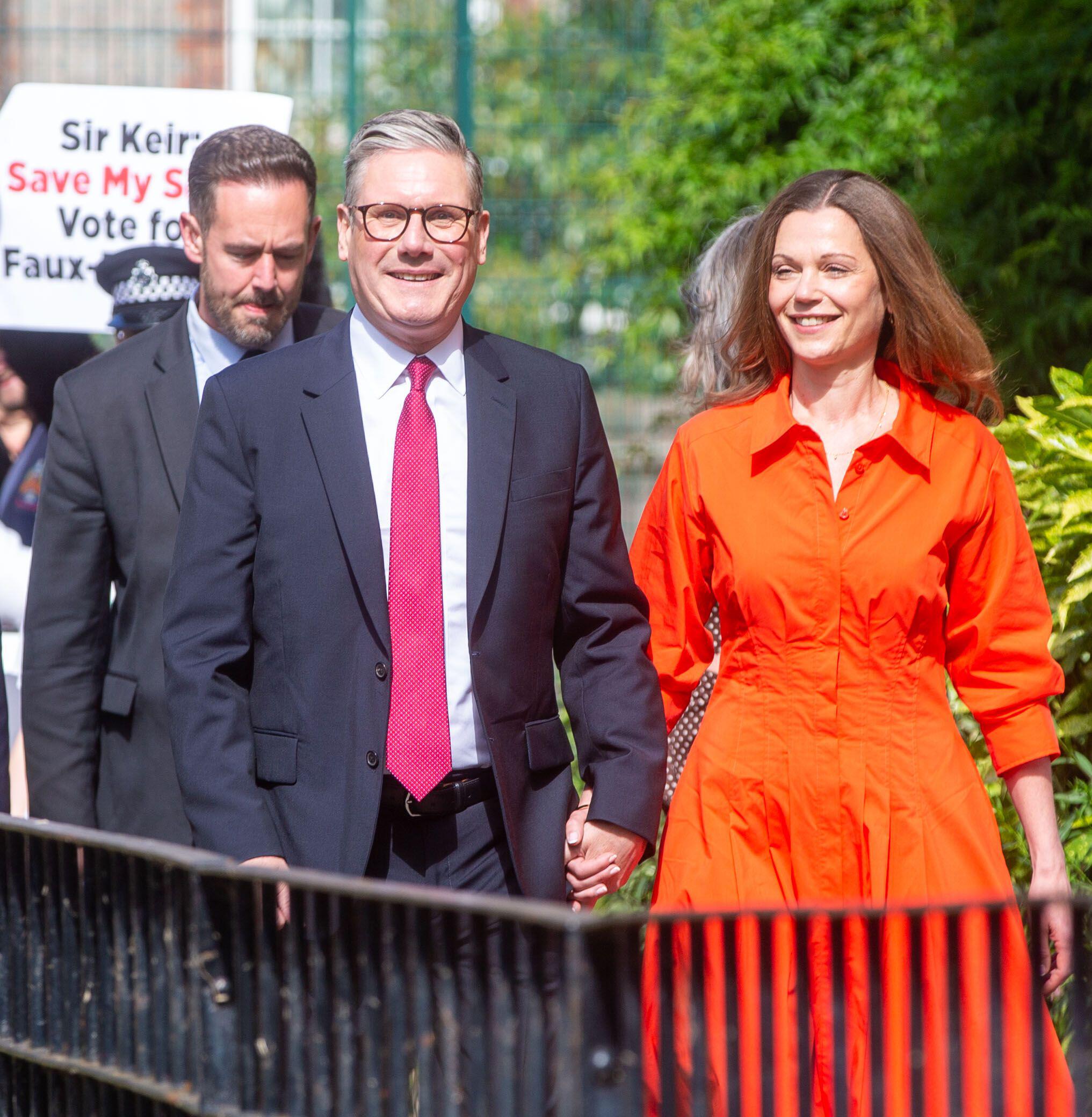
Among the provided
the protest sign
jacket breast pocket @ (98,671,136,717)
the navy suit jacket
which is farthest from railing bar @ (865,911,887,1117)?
the protest sign

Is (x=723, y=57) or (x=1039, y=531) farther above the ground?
(x=723, y=57)

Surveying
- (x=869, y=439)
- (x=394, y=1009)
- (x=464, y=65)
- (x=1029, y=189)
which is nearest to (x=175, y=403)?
(x=869, y=439)

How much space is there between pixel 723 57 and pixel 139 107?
167 inches

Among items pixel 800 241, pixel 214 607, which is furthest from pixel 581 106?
pixel 214 607

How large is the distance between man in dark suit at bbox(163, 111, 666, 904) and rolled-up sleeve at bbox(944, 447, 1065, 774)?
0.59 meters

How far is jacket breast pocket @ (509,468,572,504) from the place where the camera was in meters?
2.78

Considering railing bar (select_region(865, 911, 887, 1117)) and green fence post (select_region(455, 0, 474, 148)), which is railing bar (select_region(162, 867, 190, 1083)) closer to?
railing bar (select_region(865, 911, 887, 1117))

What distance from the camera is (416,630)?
2666 millimetres

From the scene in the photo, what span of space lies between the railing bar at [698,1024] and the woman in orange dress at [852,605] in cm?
124

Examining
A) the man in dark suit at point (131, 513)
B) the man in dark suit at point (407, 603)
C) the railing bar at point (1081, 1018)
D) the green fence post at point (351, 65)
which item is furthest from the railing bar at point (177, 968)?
the green fence post at point (351, 65)

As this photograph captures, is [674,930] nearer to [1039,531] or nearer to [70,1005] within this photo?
[70,1005]

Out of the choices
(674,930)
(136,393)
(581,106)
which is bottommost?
(674,930)

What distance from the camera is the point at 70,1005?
1.86 m

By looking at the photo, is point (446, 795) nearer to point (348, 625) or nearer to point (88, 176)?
point (348, 625)
